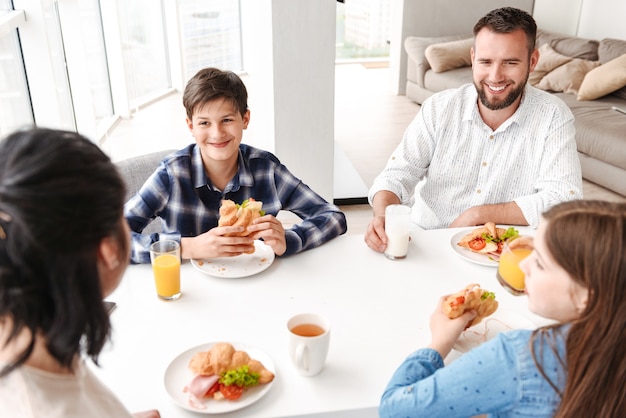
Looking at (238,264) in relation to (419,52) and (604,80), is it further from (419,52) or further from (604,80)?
(419,52)

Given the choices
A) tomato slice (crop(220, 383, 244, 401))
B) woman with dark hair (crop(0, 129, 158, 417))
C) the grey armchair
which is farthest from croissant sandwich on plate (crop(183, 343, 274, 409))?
the grey armchair

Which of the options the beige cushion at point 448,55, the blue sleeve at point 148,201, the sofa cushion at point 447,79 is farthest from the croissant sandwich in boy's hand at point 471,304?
the beige cushion at point 448,55

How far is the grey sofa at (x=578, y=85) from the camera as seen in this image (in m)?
3.75

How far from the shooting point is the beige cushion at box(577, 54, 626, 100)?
425 centimetres

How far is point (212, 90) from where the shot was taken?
1704 mm

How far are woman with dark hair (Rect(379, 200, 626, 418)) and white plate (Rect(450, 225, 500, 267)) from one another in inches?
21.6

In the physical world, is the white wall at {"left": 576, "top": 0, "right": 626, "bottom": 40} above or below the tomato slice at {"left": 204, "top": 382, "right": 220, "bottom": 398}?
above

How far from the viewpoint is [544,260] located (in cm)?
91

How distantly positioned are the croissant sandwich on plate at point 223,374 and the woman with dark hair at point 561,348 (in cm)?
24

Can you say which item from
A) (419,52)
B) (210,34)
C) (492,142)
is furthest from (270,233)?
(210,34)

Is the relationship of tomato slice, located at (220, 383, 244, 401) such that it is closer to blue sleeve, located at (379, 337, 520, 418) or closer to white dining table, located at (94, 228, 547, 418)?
white dining table, located at (94, 228, 547, 418)

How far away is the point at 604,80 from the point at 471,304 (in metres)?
3.80

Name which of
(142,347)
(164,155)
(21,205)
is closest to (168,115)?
(164,155)

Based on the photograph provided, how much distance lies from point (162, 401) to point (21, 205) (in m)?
0.50
